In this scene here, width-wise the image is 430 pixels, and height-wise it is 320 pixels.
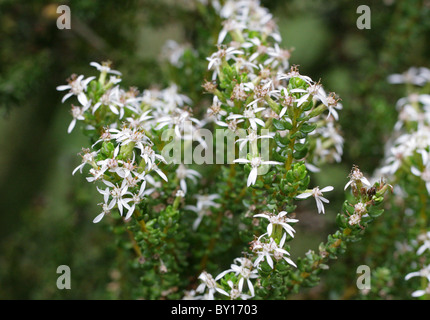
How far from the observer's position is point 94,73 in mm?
1587

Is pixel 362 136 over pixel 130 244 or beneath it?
over

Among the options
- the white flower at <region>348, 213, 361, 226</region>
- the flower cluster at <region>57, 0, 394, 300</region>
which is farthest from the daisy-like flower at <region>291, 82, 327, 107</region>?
the white flower at <region>348, 213, 361, 226</region>

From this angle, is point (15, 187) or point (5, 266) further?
point (15, 187)

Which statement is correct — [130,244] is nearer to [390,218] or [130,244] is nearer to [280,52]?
[280,52]

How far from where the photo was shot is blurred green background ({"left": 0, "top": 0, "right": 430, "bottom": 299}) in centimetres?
146

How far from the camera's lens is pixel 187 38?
166 centimetres

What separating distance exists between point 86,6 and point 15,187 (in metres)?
0.93

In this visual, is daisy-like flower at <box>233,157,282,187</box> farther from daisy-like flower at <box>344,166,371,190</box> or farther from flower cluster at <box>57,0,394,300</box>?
daisy-like flower at <box>344,166,371,190</box>

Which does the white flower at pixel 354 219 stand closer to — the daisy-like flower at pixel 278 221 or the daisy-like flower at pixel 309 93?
the daisy-like flower at pixel 278 221

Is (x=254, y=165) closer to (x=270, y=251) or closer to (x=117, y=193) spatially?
(x=270, y=251)

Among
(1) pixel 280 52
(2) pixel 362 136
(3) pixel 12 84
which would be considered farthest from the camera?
(2) pixel 362 136


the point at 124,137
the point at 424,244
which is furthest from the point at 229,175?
the point at 424,244

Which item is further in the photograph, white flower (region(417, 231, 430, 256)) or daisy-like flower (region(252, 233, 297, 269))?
white flower (region(417, 231, 430, 256))
